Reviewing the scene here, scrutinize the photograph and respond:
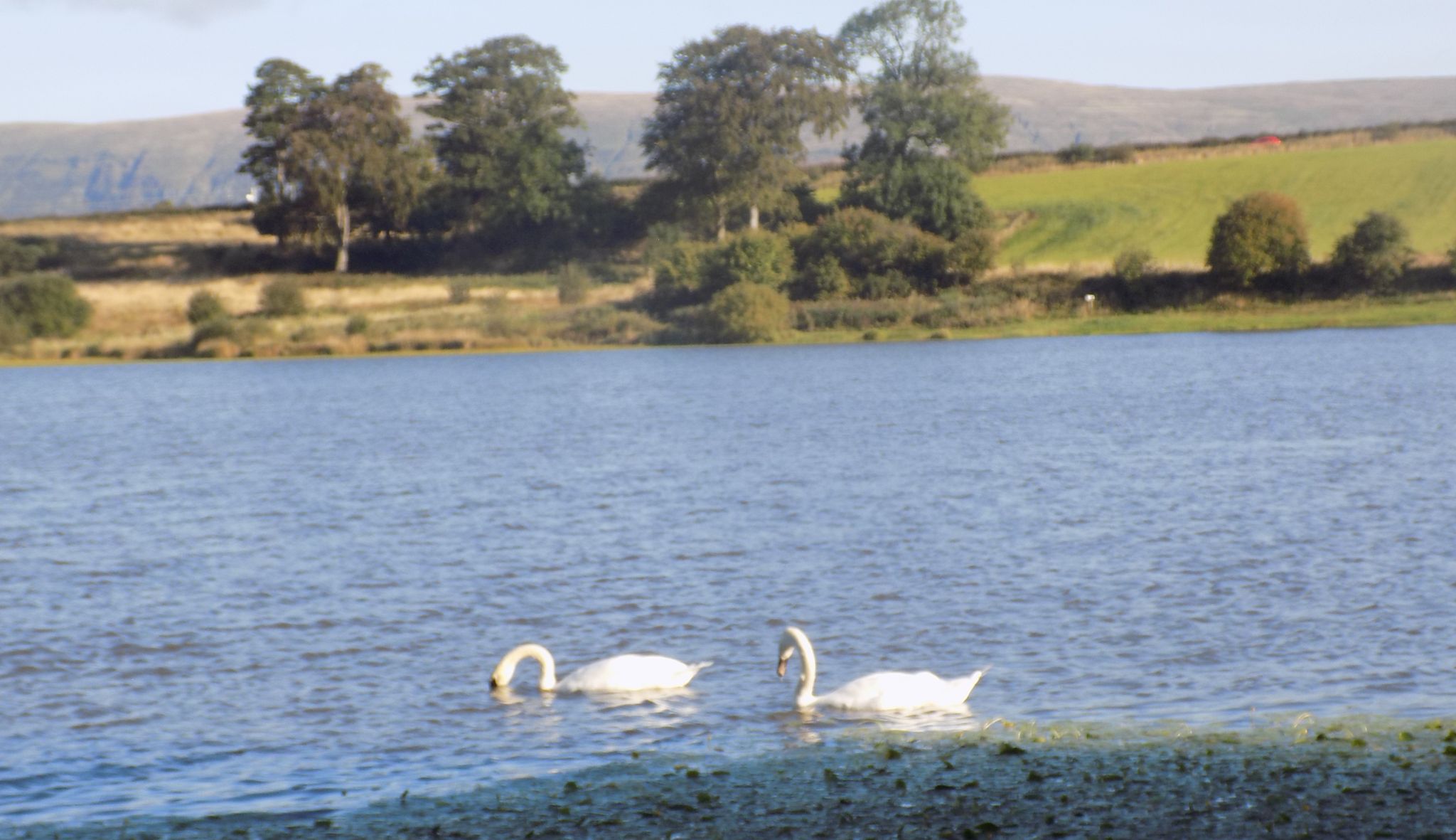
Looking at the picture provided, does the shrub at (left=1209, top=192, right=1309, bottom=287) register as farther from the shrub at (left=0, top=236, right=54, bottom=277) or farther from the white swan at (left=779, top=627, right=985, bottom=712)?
the shrub at (left=0, top=236, right=54, bottom=277)

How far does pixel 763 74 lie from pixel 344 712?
89741 mm

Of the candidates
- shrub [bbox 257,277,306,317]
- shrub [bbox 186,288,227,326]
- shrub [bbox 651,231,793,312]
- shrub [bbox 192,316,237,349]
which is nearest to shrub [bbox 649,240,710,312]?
shrub [bbox 651,231,793,312]

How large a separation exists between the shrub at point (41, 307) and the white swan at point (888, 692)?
265ft

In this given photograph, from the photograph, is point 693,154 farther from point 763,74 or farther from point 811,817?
point 811,817

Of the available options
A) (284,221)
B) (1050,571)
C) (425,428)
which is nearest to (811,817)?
(1050,571)

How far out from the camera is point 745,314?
261ft

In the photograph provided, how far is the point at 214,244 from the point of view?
113 meters

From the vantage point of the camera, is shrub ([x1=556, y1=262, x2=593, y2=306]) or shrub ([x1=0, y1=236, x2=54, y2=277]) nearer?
shrub ([x1=556, y1=262, x2=593, y2=306])

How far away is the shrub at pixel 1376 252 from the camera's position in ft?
248

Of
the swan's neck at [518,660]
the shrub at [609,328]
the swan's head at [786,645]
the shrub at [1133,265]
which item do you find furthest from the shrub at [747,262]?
the swan's head at [786,645]

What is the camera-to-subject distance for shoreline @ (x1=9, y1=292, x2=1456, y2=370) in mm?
75062

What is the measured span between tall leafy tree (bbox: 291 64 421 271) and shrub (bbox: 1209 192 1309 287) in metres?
50.0

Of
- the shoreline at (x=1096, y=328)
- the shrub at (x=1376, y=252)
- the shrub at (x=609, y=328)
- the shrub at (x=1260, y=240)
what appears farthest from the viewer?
the shrub at (x=609, y=328)

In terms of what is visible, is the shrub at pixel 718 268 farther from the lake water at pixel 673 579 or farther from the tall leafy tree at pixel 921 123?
the lake water at pixel 673 579
